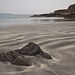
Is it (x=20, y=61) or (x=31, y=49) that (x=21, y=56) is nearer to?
(x=20, y=61)

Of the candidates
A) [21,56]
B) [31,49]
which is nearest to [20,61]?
[21,56]

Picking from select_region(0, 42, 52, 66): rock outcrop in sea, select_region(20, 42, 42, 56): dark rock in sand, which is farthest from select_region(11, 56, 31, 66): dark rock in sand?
select_region(20, 42, 42, 56): dark rock in sand

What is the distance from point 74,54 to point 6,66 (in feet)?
3.04

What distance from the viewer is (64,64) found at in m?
1.26

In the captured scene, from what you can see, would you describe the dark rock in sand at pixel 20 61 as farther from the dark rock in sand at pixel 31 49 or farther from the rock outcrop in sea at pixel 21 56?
the dark rock in sand at pixel 31 49

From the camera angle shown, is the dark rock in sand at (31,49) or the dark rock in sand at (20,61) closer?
the dark rock in sand at (20,61)

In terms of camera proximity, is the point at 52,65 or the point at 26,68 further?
the point at 52,65

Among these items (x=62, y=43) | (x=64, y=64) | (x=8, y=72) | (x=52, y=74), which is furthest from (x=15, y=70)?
(x=62, y=43)

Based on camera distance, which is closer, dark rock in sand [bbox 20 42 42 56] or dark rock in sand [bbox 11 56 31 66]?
dark rock in sand [bbox 11 56 31 66]

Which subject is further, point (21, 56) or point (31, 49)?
point (31, 49)

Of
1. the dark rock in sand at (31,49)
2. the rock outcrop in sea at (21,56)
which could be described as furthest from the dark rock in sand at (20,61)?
the dark rock in sand at (31,49)

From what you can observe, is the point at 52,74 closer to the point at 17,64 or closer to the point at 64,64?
the point at 64,64

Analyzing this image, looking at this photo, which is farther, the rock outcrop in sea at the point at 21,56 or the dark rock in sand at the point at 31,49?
the dark rock in sand at the point at 31,49

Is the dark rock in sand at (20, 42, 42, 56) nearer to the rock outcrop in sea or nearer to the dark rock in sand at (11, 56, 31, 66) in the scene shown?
the rock outcrop in sea
